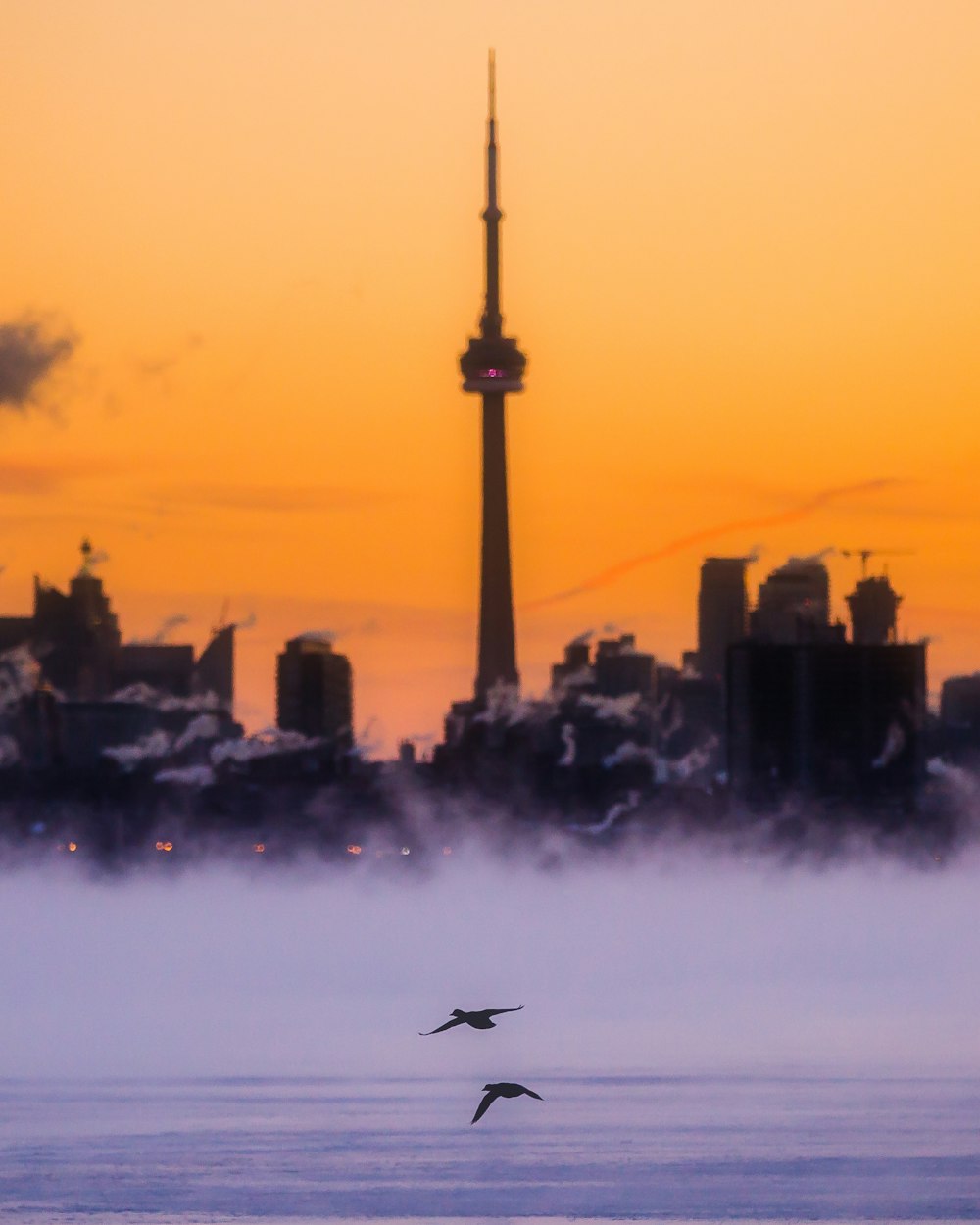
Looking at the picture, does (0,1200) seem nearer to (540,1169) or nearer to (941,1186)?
(540,1169)

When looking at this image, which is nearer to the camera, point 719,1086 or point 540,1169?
point 540,1169

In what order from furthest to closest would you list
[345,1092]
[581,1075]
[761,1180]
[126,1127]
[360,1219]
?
[581,1075] < [345,1092] < [126,1127] < [761,1180] < [360,1219]

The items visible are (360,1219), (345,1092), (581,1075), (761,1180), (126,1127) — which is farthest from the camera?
(581,1075)

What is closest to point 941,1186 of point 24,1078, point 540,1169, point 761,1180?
point 761,1180

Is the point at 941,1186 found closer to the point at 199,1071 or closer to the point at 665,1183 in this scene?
the point at 665,1183

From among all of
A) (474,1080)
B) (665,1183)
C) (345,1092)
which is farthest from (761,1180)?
(474,1080)

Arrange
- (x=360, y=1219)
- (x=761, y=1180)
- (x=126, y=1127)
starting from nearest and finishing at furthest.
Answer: (x=360, y=1219) < (x=761, y=1180) < (x=126, y=1127)
